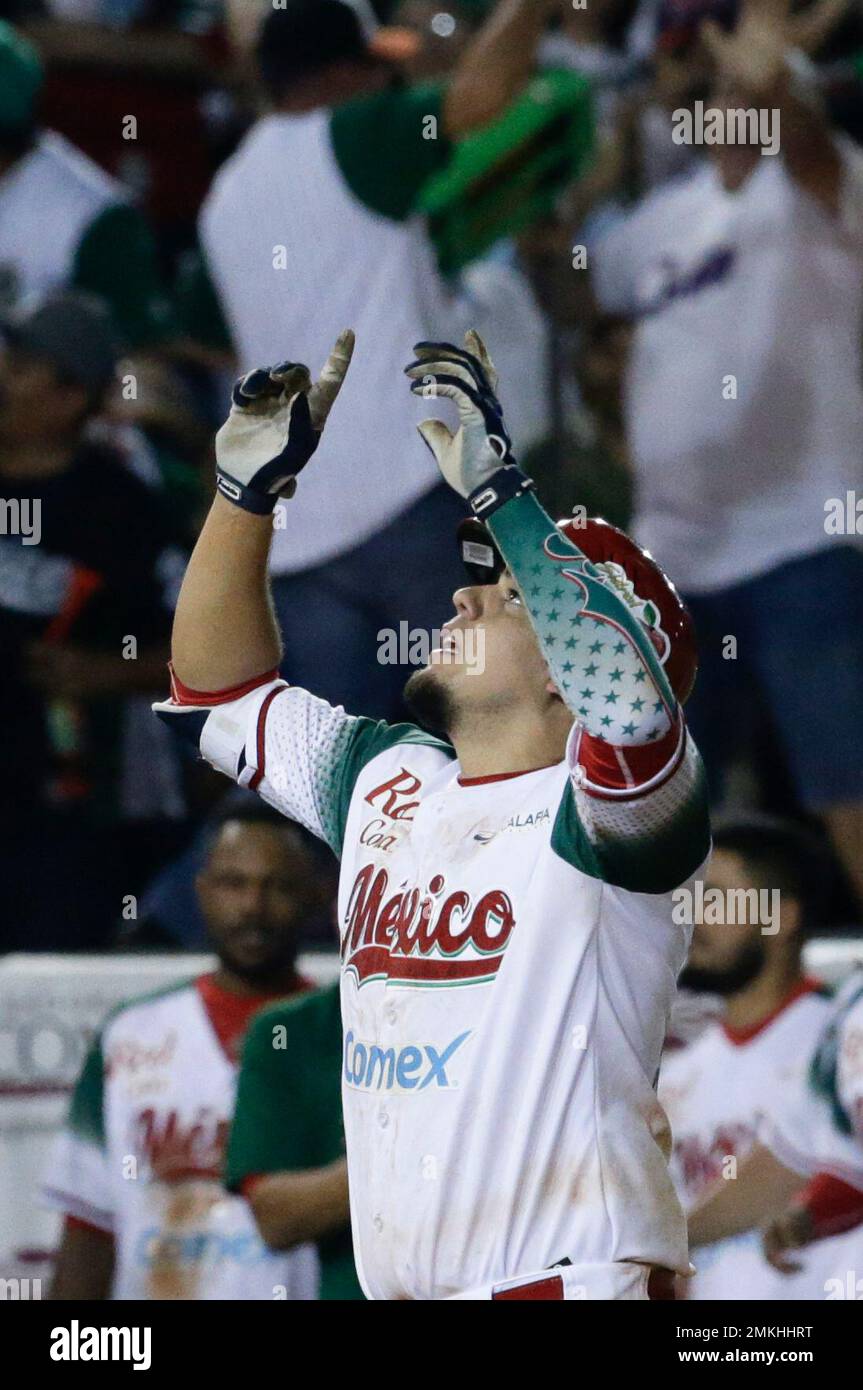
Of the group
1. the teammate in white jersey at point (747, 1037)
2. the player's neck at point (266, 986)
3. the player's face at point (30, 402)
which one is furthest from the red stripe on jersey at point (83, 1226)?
the player's face at point (30, 402)

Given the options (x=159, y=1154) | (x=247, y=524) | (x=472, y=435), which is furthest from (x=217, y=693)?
(x=159, y=1154)

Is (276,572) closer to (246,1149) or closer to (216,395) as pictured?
(216,395)

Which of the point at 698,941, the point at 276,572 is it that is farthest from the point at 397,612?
the point at 698,941

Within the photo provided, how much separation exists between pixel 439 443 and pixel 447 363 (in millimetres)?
110

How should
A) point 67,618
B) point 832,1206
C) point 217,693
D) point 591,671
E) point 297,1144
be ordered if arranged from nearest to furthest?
point 591,671, point 217,693, point 297,1144, point 832,1206, point 67,618

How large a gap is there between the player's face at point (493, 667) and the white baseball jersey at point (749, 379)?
2.46 m

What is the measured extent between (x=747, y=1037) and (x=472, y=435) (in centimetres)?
261

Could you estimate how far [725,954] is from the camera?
5.67 meters

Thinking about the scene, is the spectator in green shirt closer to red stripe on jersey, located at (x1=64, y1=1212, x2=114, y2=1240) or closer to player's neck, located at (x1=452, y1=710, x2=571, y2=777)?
red stripe on jersey, located at (x1=64, y1=1212, x2=114, y2=1240)

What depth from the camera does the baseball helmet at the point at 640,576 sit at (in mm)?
3541

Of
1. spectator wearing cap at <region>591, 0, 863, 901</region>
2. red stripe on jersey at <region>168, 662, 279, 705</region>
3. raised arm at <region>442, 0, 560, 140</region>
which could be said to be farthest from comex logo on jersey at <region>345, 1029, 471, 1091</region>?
raised arm at <region>442, 0, 560, 140</region>

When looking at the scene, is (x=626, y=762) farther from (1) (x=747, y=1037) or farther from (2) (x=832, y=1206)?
(1) (x=747, y=1037)
